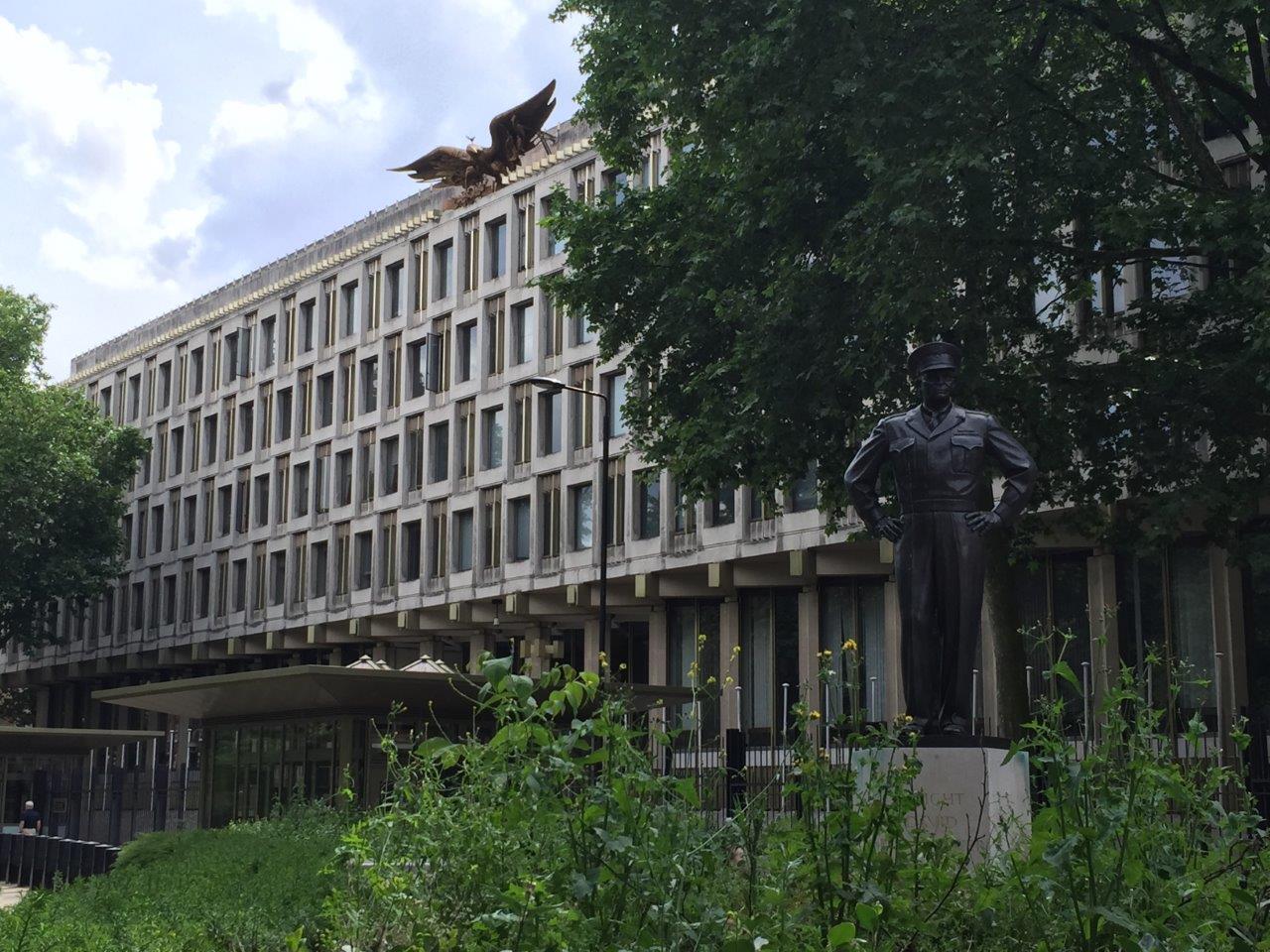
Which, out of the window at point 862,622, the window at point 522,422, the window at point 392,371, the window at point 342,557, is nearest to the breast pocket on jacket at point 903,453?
the window at point 862,622

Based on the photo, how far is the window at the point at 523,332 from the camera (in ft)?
161

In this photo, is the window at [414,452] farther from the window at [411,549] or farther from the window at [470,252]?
the window at [470,252]

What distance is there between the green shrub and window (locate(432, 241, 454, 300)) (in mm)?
36697

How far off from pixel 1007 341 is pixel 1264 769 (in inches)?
250

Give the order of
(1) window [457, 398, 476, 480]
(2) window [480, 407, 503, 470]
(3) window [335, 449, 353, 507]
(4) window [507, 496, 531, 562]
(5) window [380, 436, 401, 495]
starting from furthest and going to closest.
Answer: (3) window [335, 449, 353, 507] < (5) window [380, 436, 401, 495] < (1) window [457, 398, 476, 480] < (2) window [480, 407, 503, 470] < (4) window [507, 496, 531, 562]

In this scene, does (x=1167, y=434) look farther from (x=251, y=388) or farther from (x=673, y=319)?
(x=251, y=388)

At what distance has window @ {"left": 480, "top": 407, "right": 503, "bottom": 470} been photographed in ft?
164

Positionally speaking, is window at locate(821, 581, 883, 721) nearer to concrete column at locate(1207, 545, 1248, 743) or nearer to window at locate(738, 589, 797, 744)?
window at locate(738, 589, 797, 744)

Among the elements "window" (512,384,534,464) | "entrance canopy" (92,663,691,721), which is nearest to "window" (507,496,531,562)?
"window" (512,384,534,464)

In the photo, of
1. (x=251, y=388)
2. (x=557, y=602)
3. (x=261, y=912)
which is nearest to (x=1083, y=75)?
(x=261, y=912)

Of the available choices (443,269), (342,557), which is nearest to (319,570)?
(342,557)

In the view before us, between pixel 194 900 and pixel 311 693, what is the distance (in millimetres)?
15680

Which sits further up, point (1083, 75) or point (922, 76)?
point (1083, 75)

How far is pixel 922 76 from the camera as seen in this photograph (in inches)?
779
